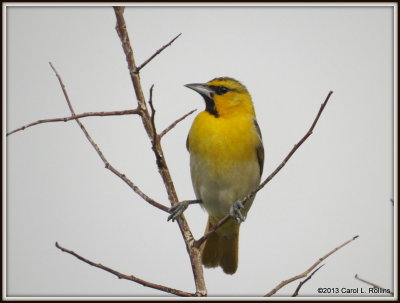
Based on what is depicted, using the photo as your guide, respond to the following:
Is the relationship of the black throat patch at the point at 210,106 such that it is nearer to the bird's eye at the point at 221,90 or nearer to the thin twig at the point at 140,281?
the bird's eye at the point at 221,90

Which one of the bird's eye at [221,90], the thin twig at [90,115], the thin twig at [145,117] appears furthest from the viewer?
the bird's eye at [221,90]

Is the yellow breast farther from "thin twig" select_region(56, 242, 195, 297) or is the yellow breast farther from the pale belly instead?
"thin twig" select_region(56, 242, 195, 297)

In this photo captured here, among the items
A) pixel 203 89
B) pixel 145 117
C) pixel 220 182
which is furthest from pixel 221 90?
pixel 145 117

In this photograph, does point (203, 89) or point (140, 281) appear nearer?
point (140, 281)

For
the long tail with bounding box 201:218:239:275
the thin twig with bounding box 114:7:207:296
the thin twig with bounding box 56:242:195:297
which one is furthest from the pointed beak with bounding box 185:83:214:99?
the thin twig with bounding box 56:242:195:297

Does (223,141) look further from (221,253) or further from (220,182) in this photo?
(221,253)

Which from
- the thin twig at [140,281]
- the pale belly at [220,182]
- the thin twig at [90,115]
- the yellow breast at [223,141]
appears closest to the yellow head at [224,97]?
the yellow breast at [223,141]

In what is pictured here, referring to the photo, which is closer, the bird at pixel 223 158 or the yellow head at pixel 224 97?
the bird at pixel 223 158

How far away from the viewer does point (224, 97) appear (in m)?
6.78

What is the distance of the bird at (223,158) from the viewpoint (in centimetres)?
623

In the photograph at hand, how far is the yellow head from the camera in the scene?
21.9 feet

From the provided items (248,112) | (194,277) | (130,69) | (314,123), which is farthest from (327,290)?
(248,112)

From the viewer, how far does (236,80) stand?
23.3ft

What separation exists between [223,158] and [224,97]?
38.4 inches
